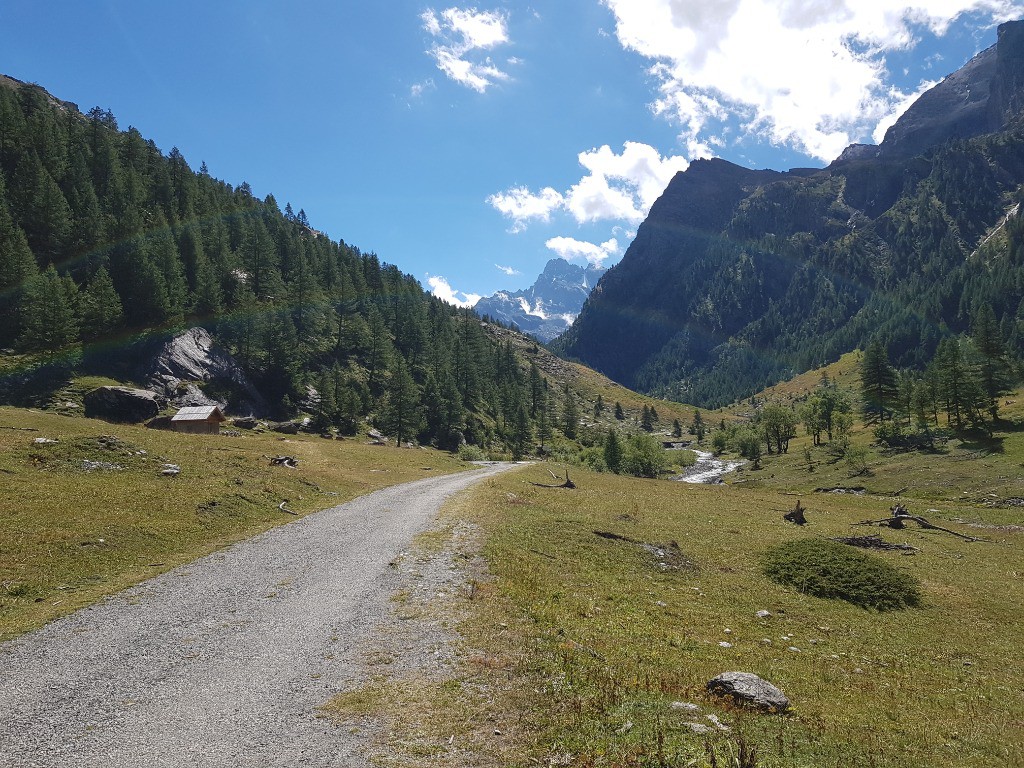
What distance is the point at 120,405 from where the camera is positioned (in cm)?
6631

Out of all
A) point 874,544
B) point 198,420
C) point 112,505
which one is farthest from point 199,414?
point 874,544

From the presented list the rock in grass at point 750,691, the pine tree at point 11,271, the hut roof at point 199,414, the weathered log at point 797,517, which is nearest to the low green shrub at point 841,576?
the rock in grass at point 750,691

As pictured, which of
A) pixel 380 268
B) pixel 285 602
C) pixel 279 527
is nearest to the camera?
pixel 285 602

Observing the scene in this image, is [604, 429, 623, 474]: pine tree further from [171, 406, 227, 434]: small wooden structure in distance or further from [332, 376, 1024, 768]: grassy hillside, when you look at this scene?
[171, 406, 227, 434]: small wooden structure in distance

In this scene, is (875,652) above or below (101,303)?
below

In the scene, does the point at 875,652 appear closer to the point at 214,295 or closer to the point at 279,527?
the point at 279,527

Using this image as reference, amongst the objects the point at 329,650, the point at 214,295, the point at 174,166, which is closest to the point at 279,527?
the point at 329,650

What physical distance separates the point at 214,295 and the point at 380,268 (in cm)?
8230

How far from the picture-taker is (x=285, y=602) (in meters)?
15.4

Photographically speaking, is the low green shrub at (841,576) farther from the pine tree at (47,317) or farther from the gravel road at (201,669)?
the pine tree at (47,317)

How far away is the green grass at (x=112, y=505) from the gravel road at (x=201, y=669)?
228cm

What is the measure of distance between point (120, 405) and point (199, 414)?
10222mm

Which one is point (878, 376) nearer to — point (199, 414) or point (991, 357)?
point (991, 357)

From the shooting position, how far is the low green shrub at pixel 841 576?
2072 centimetres
